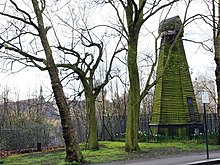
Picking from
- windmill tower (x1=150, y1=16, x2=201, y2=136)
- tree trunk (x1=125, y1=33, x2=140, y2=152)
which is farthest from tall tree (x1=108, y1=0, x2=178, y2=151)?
windmill tower (x1=150, y1=16, x2=201, y2=136)

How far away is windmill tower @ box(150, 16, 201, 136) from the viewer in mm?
26156

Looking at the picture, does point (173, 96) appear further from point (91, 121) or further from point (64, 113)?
point (64, 113)

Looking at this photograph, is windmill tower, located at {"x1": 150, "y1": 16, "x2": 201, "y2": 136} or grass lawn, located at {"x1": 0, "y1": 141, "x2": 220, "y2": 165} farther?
windmill tower, located at {"x1": 150, "y1": 16, "x2": 201, "y2": 136}

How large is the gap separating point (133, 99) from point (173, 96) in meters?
9.82

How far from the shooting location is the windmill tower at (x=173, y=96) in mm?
26156

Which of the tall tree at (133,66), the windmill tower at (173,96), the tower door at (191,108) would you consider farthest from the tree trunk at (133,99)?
the tower door at (191,108)

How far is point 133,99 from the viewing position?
17781 millimetres

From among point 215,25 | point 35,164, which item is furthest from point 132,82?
point 35,164

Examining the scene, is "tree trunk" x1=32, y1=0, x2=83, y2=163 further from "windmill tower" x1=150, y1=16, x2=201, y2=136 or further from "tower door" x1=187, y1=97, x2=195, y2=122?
"tower door" x1=187, y1=97, x2=195, y2=122

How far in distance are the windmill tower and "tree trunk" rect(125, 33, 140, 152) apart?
27.0 feet

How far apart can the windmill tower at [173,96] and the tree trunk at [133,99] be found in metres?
8.24

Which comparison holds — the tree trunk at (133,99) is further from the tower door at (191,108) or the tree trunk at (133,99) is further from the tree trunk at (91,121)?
the tower door at (191,108)

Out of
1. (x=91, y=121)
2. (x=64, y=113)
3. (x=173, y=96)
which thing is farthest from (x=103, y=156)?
(x=173, y=96)

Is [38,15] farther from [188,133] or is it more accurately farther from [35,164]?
[188,133]
